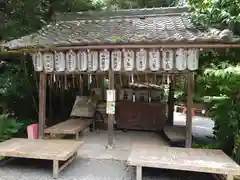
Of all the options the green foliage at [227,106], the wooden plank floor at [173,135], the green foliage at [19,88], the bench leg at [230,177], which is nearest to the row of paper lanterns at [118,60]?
the green foliage at [227,106]

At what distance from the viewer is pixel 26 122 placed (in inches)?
290

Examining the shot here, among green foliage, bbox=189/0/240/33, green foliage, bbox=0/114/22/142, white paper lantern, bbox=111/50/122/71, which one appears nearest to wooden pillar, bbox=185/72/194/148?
green foliage, bbox=189/0/240/33

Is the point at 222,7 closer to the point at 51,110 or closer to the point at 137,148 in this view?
the point at 137,148

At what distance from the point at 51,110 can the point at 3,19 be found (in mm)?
4009

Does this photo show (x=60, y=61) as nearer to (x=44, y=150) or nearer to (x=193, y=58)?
(x=44, y=150)

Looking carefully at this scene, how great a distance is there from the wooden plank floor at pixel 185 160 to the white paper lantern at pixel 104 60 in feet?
7.66

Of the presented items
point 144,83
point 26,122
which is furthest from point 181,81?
point 26,122

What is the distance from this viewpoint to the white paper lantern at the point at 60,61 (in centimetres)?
597

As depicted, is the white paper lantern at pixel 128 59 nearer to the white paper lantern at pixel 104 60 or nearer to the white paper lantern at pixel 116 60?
the white paper lantern at pixel 116 60

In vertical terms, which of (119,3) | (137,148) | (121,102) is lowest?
(137,148)

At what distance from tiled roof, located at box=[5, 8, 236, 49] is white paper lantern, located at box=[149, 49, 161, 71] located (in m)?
0.42

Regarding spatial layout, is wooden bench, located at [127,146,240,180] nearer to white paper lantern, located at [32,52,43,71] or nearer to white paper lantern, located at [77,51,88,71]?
white paper lantern, located at [77,51,88,71]

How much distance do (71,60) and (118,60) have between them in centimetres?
133

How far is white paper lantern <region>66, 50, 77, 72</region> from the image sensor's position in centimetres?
593
